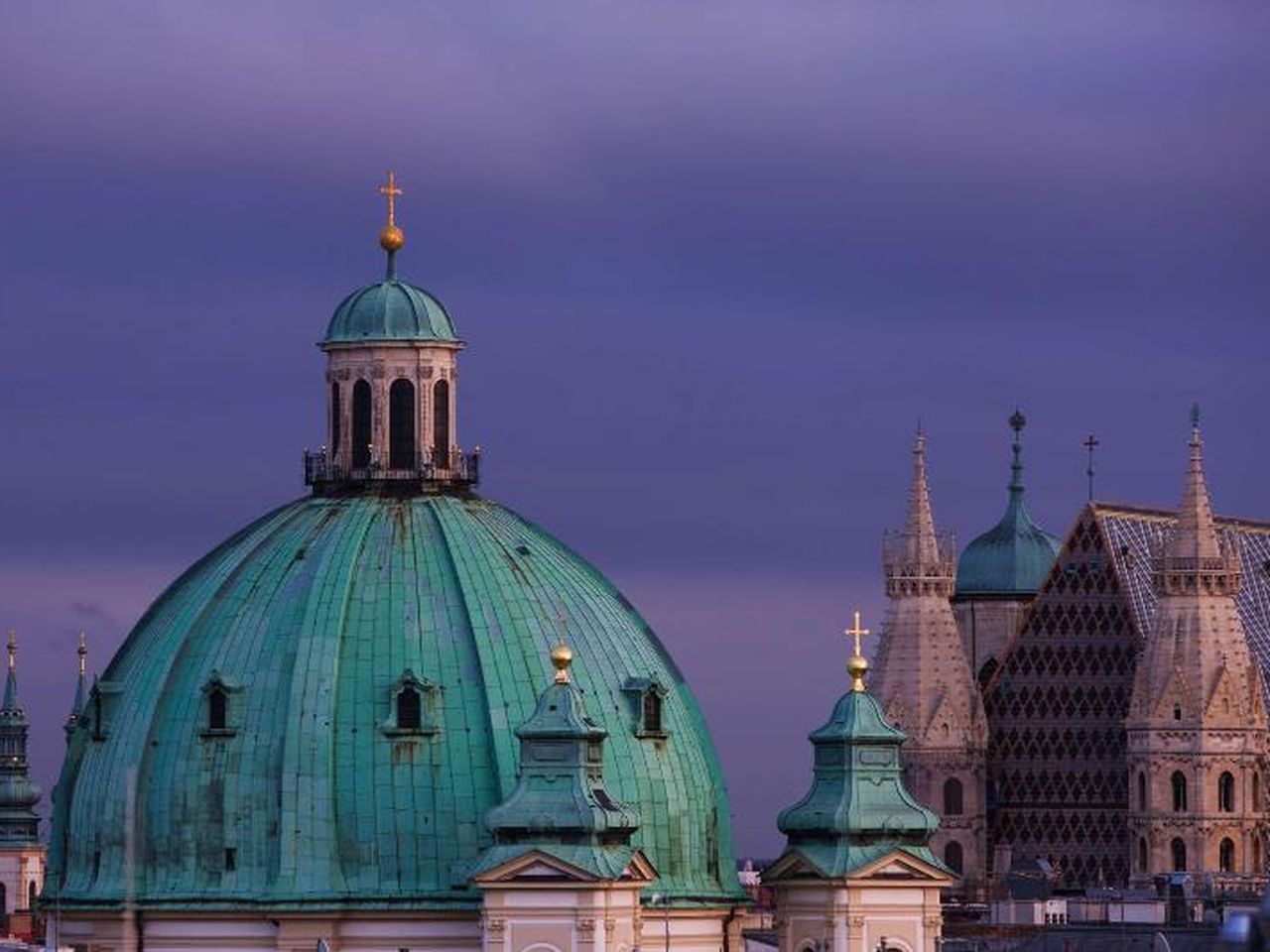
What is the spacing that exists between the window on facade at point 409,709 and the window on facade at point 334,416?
5.97m

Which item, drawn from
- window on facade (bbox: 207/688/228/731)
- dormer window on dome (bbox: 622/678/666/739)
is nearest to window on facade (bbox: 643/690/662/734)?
dormer window on dome (bbox: 622/678/666/739)

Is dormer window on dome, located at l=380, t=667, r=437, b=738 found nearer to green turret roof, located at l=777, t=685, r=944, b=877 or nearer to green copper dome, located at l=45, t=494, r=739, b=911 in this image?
green copper dome, located at l=45, t=494, r=739, b=911

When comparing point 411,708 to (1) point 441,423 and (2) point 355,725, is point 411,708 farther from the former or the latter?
(1) point 441,423

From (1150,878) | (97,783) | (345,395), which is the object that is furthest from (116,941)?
(1150,878)

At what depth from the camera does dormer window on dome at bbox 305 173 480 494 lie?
94.8 metres

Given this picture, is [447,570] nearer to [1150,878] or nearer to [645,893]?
[645,893]

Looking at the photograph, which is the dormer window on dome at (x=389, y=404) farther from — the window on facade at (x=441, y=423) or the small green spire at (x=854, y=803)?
the small green spire at (x=854, y=803)

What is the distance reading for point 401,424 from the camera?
311 feet

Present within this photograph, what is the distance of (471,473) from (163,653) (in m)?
6.23

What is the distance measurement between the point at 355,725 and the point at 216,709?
2.16 meters

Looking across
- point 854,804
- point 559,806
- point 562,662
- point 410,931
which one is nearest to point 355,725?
point 410,931

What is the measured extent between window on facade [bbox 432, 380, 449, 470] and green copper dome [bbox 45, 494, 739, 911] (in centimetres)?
94

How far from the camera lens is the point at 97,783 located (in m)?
92.2

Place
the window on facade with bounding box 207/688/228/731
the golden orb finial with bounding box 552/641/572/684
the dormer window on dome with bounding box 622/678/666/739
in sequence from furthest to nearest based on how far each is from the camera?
the dormer window on dome with bounding box 622/678/666/739 → the window on facade with bounding box 207/688/228/731 → the golden orb finial with bounding box 552/641/572/684
